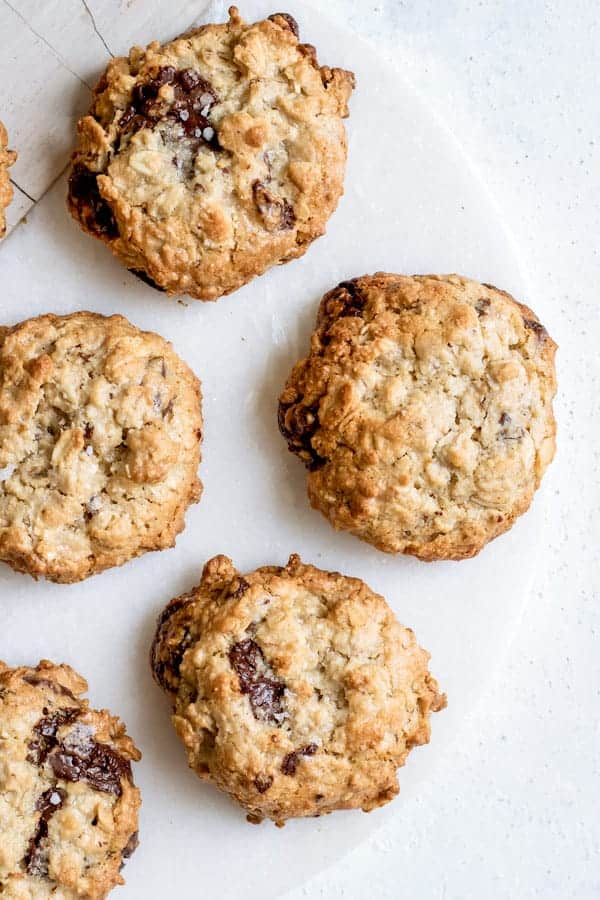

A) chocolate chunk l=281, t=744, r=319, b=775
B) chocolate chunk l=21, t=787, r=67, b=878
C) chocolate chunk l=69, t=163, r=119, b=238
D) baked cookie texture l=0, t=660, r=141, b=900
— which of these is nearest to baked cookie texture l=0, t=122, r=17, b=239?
chocolate chunk l=69, t=163, r=119, b=238

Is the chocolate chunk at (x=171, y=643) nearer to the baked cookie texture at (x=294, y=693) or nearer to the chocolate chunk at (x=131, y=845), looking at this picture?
the baked cookie texture at (x=294, y=693)

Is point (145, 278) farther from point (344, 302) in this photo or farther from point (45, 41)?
point (45, 41)

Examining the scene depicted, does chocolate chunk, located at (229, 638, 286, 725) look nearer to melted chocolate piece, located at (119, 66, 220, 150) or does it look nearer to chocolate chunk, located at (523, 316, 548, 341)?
chocolate chunk, located at (523, 316, 548, 341)

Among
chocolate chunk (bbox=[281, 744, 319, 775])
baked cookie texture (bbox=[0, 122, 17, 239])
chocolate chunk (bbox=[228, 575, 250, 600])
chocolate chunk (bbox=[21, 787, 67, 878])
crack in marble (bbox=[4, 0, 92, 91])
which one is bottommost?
chocolate chunk (bbox=[21, 787, 67, 878])

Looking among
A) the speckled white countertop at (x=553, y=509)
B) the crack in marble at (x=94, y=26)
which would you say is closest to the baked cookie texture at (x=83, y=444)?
the crack in marble at (x=94, y=26)

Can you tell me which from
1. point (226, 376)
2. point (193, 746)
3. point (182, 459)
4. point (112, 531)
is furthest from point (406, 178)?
point (193, 746)

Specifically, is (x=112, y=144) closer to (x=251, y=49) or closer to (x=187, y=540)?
(x=251, y=49)
